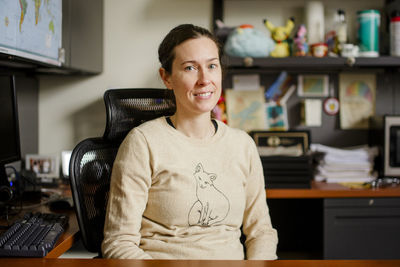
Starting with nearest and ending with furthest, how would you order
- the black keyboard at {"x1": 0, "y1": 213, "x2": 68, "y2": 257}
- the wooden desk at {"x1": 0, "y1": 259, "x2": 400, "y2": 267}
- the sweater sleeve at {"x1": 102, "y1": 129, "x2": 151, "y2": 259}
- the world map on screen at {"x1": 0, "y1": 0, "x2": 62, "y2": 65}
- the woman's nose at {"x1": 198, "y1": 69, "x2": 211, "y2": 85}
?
the wooden desk at {"x1": 0, "y1": 259, "x2": 400, "y2": 267}
the black keyboard at {"x1": 0, "y1": 213, "x2": 68, "y2": 257}
the sweater sleeve at {"x1": 102, "y1": 129, "x2": 151, "y2": 259}
the woman's nose at {"x1": 198, "y1": 69, "x2": 211, "y2": 85}
the world map on screen at {"x1": 0, "y1": 0, "x2": 62, "y2": 65}

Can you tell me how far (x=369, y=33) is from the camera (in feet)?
7.38

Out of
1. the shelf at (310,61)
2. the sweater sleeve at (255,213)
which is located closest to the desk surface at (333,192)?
the sweater sleeve at (255,213)

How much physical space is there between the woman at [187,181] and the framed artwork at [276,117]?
1.03m

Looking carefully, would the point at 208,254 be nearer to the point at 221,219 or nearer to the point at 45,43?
the point at 221,219

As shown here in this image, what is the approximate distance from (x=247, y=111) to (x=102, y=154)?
3.72 feet

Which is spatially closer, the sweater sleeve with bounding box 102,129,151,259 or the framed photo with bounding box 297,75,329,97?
the sweater sleeve with bounding box 102,129,151,259

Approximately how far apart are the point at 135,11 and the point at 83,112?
0.67 m

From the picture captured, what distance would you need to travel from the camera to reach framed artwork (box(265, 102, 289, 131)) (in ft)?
8.14

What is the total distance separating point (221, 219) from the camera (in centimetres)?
137

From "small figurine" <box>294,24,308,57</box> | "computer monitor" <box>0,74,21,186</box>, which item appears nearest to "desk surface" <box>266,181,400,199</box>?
"small figurine" <box>294,24,308,57</box>

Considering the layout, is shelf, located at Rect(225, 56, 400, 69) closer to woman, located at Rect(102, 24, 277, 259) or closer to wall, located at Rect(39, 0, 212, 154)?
wall, located at Rect(39, 0, 212, 154)

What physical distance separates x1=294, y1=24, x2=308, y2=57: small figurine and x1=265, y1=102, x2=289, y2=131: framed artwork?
323 millimetres

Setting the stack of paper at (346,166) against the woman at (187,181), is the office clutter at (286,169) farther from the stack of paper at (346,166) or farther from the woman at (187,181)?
the woman at (187,181)

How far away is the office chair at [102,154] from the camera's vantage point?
146 centimetres
